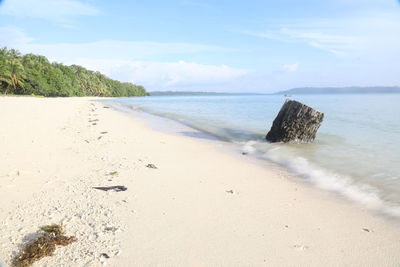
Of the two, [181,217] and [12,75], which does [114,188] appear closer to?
[181,217]

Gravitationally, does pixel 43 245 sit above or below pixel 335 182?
above

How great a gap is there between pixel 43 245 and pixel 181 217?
1.81 meters

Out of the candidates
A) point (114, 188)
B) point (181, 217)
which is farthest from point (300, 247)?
point (114, 188)

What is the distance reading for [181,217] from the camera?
430 centimetres

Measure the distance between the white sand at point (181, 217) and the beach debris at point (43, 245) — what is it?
0.32 ft

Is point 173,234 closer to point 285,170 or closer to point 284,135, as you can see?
point 285,170

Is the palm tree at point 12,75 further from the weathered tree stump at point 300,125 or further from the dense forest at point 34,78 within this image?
the weathered tree stump at point 300,125

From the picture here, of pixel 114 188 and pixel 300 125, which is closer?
pixel 114 188

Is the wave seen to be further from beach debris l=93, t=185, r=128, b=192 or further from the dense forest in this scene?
the dense forest

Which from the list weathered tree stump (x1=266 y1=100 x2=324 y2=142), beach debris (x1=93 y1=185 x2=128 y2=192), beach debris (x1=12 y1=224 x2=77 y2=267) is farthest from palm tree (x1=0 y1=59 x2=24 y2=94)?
beach debris (x1=12 y1=224 x2=77 y2=267)

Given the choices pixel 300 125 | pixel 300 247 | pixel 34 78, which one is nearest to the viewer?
pixel 300 247

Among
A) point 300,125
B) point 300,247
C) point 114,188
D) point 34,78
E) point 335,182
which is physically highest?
point 34,78

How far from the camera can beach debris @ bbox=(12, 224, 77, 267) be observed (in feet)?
10.0

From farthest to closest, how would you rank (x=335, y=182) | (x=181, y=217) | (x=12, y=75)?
(x=12, y=75), (x=335, y=182), (x=181, y=217)
